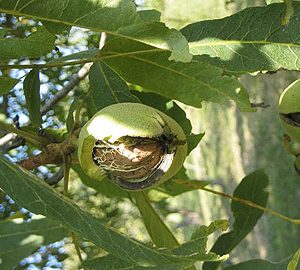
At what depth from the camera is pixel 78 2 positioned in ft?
3.97

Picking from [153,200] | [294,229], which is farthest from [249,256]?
[153,200]

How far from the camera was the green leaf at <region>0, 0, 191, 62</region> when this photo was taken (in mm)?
1179

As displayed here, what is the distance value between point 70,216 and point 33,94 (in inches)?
20.4

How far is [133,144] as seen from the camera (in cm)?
118

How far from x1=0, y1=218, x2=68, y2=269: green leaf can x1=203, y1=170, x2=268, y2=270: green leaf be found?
427 mm

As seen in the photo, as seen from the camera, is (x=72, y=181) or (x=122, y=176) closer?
(x=122, y=176)

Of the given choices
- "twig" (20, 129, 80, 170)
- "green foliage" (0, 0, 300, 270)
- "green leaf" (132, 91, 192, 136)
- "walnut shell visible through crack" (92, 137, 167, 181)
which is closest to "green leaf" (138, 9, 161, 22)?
"green foliage" (0, 0, 300, 270)

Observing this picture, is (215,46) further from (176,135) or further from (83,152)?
(83,152)

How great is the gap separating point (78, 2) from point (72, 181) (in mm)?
1657

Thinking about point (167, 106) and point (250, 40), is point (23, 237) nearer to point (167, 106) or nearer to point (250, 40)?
point (167, 106)

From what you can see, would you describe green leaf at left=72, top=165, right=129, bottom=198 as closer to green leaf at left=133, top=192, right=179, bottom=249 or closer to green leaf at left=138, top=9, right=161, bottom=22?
green leaf at left=133, top=192, right=179, bottom=249

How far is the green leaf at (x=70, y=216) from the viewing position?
3.62ft

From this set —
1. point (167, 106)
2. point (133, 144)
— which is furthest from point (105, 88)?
point (133, 144)

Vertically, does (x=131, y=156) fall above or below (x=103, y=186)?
above
